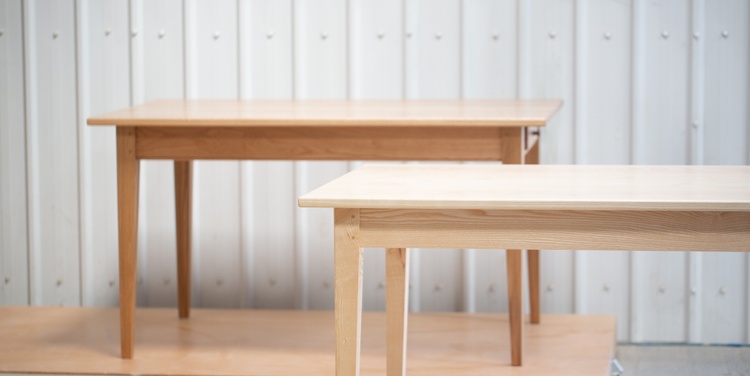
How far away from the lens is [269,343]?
3348mm

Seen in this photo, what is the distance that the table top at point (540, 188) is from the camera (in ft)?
6.68

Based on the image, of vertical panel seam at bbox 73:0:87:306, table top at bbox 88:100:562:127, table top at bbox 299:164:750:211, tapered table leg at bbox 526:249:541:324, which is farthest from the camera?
vertical panel seam at bbox 73:0:87:306

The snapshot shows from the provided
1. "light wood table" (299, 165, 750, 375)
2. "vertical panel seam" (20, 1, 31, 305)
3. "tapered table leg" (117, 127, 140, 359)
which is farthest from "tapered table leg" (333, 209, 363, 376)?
"vertical panel seam" (20, 1, 31, 305)

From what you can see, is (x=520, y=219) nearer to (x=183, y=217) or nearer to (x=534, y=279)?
(x=534, y=279)

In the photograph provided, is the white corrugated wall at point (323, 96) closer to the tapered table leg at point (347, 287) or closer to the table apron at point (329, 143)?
the table apron at point (329, 143)

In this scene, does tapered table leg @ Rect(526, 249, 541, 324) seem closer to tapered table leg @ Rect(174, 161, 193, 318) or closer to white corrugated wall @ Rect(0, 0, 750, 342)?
white corrugated wall @ Rect(0, 0, 750, 342)

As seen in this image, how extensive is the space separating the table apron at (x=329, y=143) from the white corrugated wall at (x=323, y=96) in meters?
0.81

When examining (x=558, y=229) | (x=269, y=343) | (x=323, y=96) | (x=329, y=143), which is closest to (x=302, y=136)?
(x=329, y=143)

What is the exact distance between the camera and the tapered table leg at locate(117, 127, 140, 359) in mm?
3109

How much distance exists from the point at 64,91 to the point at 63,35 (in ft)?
0.67

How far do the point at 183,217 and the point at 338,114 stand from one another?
918mm

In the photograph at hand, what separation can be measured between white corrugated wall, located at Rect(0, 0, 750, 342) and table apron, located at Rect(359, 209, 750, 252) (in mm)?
1686

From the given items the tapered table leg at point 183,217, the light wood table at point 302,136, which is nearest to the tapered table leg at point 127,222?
the light wood table at point 302,136

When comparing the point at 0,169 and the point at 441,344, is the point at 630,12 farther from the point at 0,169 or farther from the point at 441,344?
the point at 0,169
